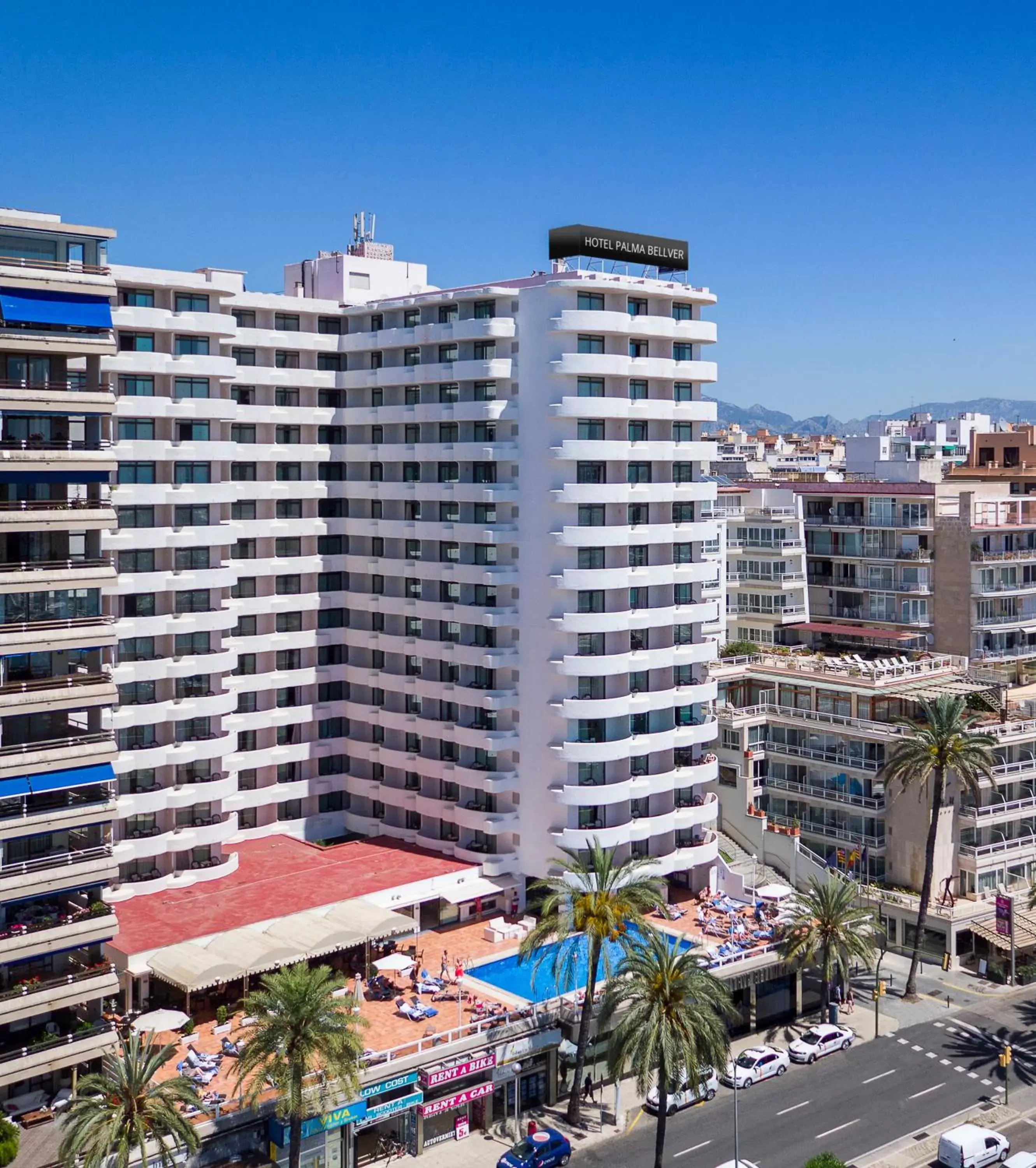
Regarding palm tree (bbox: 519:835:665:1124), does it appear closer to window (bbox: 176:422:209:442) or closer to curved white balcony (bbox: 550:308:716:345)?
curved white balcony (bbox: 550:308:716:345)

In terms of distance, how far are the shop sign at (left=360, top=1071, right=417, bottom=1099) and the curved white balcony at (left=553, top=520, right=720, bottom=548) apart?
Result: 3102 cm

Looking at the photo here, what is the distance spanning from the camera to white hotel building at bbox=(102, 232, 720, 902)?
74250 millimetres

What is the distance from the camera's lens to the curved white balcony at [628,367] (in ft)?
250

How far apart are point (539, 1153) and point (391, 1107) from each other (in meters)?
6.87

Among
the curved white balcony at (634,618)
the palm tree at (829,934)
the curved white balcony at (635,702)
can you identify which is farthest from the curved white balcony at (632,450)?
Answer: the palm tree at (829,934)

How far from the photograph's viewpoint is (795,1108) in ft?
210

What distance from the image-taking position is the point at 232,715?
82312 millimetres

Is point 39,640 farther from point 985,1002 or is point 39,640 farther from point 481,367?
point 985,1002

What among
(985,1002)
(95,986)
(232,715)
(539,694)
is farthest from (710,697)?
(95,986)

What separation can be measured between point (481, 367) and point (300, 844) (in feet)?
106

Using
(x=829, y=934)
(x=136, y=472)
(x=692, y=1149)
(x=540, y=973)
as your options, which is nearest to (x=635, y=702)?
(x=829, y=934)

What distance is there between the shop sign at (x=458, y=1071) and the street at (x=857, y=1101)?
19.3ft

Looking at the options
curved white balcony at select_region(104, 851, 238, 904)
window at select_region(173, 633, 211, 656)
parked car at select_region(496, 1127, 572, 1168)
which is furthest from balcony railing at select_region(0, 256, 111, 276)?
parked car at select_region(496, 1127, 572, 1168)

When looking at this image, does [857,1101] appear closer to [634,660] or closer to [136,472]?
[634,660]
